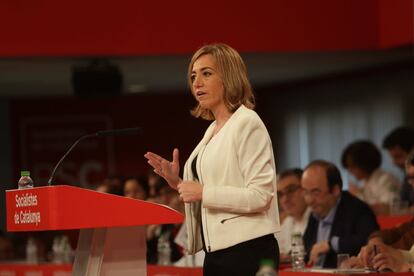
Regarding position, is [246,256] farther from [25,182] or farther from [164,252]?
[164,252]

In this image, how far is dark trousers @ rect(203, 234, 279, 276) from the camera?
298cm

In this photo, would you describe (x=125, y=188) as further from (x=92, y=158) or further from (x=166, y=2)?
(x=92, y=158)

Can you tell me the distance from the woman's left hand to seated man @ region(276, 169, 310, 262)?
3.25m

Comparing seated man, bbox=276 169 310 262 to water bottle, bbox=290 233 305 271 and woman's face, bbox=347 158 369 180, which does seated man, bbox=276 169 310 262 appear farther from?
woman's face, bbox=347 158 369 180

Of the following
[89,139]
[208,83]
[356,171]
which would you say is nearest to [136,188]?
[356,171]

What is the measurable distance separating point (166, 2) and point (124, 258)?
582cm

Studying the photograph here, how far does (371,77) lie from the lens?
1109cm

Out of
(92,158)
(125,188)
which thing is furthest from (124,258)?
(92,158)

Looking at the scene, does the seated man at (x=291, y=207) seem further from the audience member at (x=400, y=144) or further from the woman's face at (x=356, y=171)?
the woman's face at (x=356, y=171)

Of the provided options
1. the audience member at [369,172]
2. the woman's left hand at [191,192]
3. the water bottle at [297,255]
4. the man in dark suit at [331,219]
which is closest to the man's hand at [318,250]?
the man in dark suit at [331,219]

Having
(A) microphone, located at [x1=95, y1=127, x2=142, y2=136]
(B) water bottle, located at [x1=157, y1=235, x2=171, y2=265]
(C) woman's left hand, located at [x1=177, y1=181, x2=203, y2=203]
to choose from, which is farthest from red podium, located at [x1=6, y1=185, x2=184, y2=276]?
(B) water bottle, located at [x1=157, y1=235, x2=171, y2=265]

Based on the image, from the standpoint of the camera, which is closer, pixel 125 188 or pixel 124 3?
pixel 125 188

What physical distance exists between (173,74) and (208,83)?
7873mm

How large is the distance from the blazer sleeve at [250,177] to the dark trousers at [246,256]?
0.34 ft
